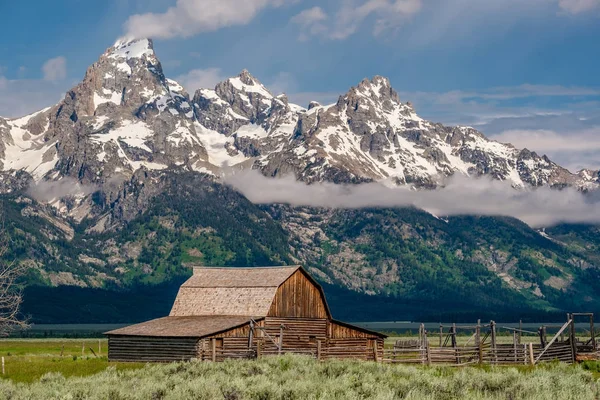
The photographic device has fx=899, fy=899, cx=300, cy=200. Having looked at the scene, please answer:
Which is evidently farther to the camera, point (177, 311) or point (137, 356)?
point (177, 311)

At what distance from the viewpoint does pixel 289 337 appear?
80.5 metres

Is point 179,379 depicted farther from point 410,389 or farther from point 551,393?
point 551,393

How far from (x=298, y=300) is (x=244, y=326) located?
896 centimetres

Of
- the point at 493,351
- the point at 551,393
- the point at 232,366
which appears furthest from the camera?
the point at 493,351

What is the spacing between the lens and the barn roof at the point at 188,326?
73125 millimetres

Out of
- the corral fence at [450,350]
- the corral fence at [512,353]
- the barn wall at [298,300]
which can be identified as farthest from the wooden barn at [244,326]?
the corral fence at [512,353]

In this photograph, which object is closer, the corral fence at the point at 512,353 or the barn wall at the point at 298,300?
the corral fence at the point at 512,353

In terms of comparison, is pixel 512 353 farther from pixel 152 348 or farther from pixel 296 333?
pixel 152 348

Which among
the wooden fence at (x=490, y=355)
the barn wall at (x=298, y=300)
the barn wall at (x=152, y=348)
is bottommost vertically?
the wooden fence at (x=490, y=355)

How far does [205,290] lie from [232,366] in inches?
1490

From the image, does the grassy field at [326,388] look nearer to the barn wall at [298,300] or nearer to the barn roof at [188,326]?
the barn roof at [188,326]

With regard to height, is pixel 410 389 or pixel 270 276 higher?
pixel 270 276

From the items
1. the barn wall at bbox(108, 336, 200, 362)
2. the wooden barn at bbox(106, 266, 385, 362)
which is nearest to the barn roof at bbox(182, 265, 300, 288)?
the wooden barn at bbox(106, 266, 385, 362)

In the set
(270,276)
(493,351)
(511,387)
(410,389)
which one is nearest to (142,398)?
(410,389)
